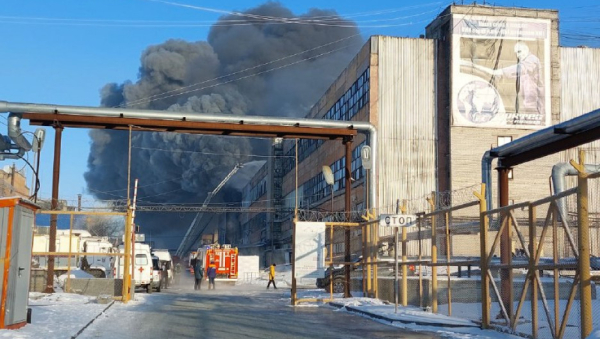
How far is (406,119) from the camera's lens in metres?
47.8

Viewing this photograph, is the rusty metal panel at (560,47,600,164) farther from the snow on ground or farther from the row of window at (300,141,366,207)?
the snow on ground

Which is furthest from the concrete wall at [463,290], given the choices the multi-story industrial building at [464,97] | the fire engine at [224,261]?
the fire engine at [224,261]

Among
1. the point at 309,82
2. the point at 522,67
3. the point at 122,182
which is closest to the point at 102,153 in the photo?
the point at 122,182

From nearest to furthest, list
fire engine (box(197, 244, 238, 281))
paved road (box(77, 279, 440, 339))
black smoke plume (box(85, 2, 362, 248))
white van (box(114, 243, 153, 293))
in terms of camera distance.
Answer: paved road (box(77, 279, 440, 339)) < white van (box(114, 243, 153, 293)) < fire engine (box(197, 244, 238, 281)) < black smoke plume (box(85, 2, 362, 248))

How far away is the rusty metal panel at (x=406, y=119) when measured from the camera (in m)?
46.9

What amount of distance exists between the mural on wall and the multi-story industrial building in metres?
0.07

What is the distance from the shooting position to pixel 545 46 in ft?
159

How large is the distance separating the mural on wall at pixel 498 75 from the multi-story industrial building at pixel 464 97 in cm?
7

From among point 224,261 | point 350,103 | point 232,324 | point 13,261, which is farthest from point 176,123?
point 350,103

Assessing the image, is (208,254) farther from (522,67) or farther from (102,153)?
(102,153)

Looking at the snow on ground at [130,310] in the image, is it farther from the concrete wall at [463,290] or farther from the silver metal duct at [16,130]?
the silver metal duct at [16,130]

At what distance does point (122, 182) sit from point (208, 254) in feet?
217

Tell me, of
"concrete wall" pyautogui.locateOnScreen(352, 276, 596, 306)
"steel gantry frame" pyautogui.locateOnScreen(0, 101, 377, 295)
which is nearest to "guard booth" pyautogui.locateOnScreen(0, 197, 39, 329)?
"concrete wall" pyautogui.locateOnScreen(352, 276, 596, 306)

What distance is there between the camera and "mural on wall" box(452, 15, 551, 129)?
47375mm
